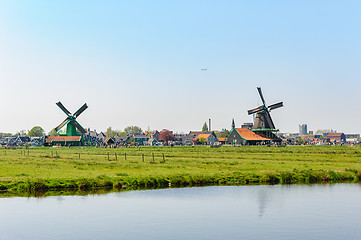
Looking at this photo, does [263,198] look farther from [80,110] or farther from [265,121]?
[80,110]

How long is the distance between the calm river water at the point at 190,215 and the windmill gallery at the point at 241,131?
10703 cm

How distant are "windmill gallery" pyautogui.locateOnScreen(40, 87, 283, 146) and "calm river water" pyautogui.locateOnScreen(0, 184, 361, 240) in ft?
351

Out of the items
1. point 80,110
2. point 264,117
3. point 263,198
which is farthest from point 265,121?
point 263,198

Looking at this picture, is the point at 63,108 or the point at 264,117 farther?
the point at 63,108

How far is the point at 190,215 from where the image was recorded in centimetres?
2912

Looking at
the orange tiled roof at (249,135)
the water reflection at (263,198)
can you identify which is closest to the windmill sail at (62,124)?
the orange tiled roof at (249,135)

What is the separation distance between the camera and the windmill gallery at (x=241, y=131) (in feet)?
478

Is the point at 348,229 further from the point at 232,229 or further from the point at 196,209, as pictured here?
the point at 196,209

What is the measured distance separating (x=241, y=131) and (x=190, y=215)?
123 metres

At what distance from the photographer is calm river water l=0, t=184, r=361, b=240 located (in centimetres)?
2442

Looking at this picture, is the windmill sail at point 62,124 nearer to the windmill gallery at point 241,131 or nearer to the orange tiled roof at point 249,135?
the windmill gallery at point 241,131

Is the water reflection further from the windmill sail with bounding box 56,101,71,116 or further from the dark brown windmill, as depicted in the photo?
the windmill sail with bounding box 56,101,71,116

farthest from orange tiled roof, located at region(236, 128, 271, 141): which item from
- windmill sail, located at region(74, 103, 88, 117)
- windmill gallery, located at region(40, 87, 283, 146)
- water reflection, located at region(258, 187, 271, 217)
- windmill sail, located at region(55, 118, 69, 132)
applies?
water reflection, located at region(258, 187, 271, 217)

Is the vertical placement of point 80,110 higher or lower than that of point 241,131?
higher
